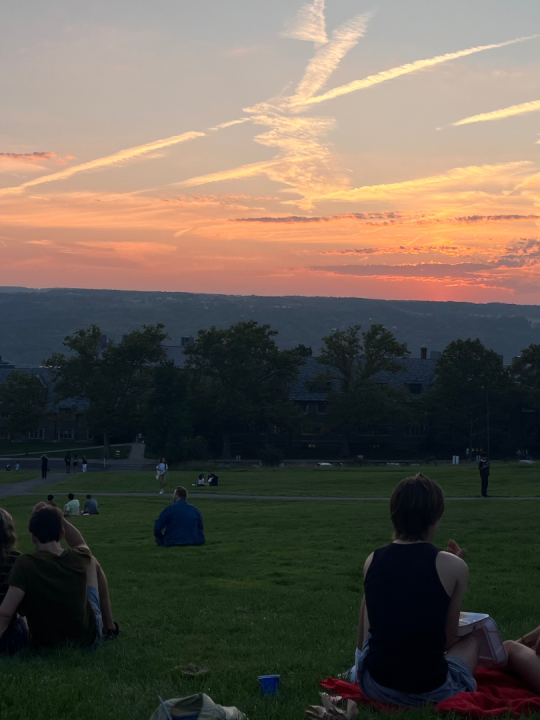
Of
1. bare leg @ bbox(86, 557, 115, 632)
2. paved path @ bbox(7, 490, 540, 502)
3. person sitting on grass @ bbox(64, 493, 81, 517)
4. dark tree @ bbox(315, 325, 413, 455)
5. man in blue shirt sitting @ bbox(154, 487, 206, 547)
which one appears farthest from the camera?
dark tree @ bbox(315, 325, 413, 455)

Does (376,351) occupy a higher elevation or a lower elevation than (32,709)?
higher

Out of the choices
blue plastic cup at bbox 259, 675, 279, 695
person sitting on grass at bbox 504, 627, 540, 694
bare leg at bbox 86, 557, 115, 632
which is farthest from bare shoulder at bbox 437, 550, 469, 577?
bare leg at bbox 86, 557, 115, 632

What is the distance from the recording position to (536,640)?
7.00m

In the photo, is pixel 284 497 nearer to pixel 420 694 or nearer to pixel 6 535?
pixel 6 535

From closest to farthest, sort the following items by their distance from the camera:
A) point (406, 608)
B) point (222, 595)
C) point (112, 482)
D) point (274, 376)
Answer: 1. point (406, 608)
2. point (222, 595)
3. point (112, 482)
4. point (274, 376)

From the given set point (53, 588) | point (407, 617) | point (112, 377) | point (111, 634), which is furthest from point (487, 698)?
point (112, 377)

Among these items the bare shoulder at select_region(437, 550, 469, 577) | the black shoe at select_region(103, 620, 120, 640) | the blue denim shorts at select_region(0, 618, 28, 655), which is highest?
the bare shoulder at select_region(437, 550, 469, 577)

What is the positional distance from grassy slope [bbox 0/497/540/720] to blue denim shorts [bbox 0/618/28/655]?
0.75 ft

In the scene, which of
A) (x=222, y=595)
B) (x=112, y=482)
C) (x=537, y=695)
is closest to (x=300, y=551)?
(x=222, y=595)

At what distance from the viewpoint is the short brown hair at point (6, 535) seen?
8250 mm

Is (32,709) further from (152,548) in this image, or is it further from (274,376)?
(274,376)

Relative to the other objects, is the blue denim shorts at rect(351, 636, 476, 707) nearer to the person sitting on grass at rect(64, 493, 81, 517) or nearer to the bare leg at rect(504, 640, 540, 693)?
the bare leg at rect(504, 640, 540, 693)

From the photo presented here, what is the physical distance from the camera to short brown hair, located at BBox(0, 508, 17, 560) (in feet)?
27.1

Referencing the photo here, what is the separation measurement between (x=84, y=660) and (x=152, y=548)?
1106 centimetres
